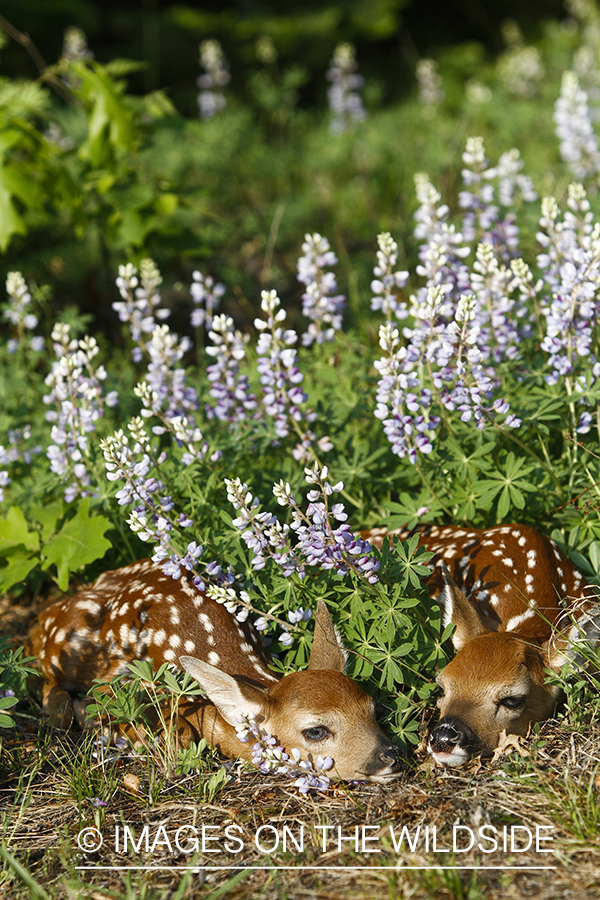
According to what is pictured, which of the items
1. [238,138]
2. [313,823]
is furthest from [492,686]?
[238,138]

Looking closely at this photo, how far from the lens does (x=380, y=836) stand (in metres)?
2.89

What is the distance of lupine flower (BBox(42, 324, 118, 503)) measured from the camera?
4109mm

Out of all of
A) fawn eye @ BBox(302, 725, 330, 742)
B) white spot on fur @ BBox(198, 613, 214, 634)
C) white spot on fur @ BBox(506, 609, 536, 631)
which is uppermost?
white spot on fur @ BBox(198, 613, 214, 634)

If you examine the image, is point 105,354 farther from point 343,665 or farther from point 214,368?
point 343,665

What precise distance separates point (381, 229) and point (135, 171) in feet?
9.06

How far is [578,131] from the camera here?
628 cm

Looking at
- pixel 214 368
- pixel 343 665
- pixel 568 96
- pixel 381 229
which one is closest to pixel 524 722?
pixel 343 665

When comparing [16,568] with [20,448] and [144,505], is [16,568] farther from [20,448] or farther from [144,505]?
[144,505]

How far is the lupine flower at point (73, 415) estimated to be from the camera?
4.11m

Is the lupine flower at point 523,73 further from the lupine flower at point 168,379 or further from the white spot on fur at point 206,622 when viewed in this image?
the white spot on fur at point 206,622

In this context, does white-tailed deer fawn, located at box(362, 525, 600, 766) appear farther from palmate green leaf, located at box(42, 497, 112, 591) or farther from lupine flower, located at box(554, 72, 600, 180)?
lupine flower, located at box(554, 72, 600, 180)

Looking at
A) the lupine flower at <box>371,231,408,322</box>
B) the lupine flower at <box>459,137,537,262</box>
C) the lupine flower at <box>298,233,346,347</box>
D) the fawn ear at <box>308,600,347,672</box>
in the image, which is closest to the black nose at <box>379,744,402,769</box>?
the fawn ear at <box>308,600,347,672</box>

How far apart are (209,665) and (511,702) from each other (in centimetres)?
123

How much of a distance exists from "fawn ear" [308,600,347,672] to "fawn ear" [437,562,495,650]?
19.3 inches
